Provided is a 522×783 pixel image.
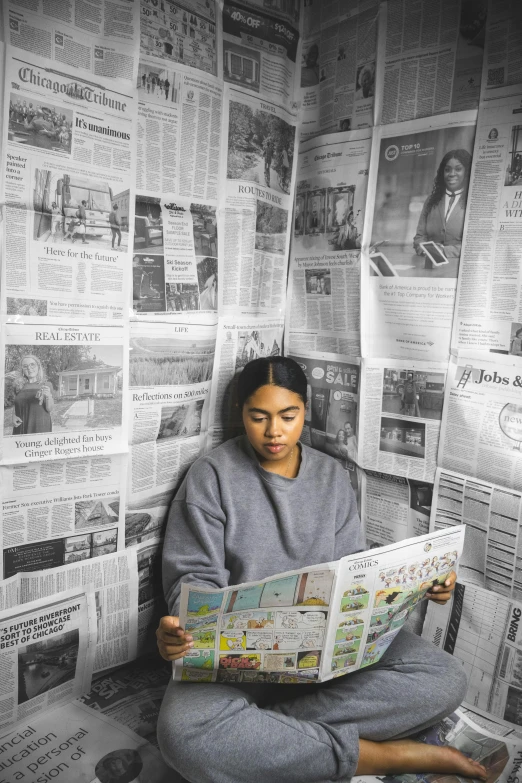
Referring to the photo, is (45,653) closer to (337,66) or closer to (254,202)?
(254,202)

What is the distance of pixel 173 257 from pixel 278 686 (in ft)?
3.11

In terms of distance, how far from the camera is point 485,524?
4.24 ft

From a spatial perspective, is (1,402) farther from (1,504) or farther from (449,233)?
(449,233)

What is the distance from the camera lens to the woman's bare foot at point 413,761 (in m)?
1.12

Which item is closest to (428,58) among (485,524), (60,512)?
(485,524)

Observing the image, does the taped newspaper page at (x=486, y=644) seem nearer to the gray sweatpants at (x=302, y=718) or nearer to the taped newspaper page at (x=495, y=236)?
the gray sweatpants at (x=302, y=718)

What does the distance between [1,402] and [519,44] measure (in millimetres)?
1197

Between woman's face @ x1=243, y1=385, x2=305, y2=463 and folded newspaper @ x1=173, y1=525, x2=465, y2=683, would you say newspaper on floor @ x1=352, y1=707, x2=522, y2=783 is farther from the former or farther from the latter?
woman's face @ x1=243, y1=385, x2=305, y2=463

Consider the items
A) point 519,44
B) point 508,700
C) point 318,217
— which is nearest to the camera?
point 519,44

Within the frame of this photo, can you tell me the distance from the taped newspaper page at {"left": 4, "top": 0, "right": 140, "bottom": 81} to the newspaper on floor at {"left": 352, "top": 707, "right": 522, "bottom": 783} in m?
1.44

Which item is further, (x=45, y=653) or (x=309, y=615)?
(x=45, y=653)

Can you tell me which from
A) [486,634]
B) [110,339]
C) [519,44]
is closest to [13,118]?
[110,339]

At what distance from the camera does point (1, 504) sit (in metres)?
1.14

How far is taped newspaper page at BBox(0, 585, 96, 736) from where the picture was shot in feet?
3.92
